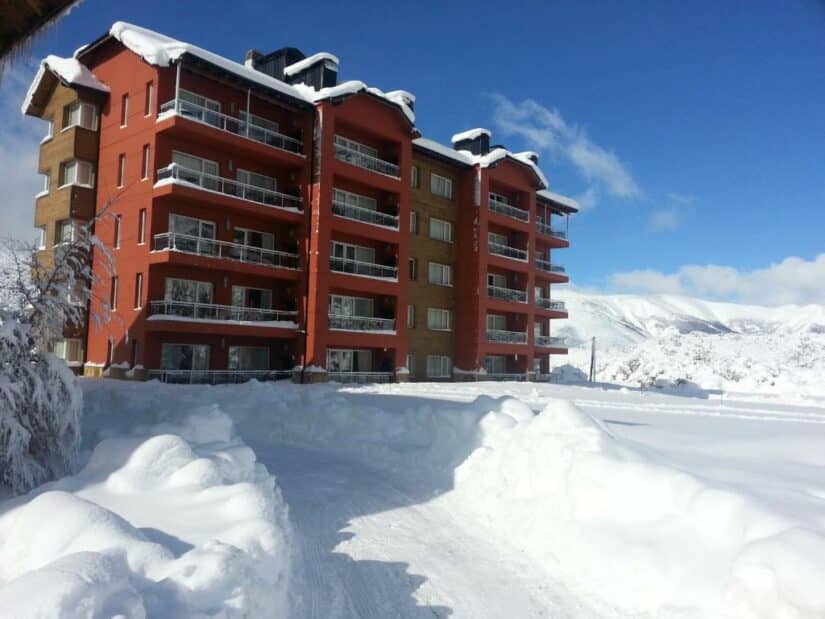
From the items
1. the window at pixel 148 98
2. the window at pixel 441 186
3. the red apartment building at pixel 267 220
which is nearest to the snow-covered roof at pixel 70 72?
the red apartment building at pixel 267 220

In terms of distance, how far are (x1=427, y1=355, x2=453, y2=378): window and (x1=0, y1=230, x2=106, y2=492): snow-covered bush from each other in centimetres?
2665

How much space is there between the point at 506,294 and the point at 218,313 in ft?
63.8

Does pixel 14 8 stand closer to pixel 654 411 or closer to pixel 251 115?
pixel 654 411

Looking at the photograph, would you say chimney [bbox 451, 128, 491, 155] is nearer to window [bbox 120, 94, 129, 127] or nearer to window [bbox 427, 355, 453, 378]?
window [bbox 427, 355, 453, 378]

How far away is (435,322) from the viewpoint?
35.0 m

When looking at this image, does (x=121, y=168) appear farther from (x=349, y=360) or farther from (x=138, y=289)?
(x=349, y=360)

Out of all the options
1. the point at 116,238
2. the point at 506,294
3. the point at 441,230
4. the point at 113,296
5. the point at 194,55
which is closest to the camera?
the point at 194,55

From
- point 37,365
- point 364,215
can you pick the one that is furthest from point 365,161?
point 37,365

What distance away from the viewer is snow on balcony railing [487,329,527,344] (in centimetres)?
3625

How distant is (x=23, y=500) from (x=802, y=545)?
24.1 feet

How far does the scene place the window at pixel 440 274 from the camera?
34781 millimetres

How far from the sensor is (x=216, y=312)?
2495cm

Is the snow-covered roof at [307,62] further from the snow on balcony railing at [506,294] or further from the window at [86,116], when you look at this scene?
the snow on balcony railing at [506,294]

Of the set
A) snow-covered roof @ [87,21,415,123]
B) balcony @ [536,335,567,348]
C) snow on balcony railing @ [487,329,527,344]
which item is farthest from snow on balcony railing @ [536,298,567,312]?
snow-covered roof @ [87,21,415,123]
